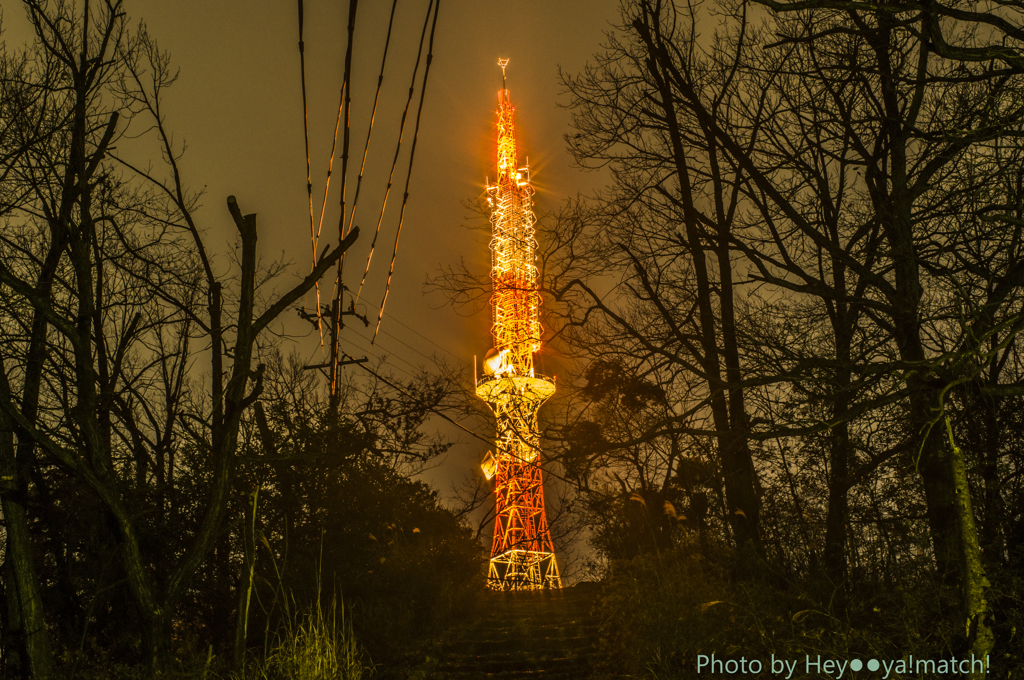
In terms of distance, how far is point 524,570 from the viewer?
23781 millimetres

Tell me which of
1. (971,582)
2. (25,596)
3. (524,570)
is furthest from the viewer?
(524,570)

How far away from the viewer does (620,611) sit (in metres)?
8.35

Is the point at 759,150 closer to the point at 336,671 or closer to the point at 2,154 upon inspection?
the point at 336,671

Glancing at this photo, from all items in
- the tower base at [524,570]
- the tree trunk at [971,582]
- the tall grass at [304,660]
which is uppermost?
the tree trunk at [971,582]

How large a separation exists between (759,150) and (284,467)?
7.41m

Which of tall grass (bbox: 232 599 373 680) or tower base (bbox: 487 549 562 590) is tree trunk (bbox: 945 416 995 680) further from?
tower base (bbox: 487 549 562 590)

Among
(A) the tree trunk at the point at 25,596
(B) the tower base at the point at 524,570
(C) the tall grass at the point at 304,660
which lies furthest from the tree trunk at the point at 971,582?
(B) the tower base at the point at 524,570

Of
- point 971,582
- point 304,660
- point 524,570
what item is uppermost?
point 971,582

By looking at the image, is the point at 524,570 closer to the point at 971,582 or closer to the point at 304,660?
the point at 304,660

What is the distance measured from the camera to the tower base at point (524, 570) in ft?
74.5

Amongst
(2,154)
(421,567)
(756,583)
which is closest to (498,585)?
(421,567)

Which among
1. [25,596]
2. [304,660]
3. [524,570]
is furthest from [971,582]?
[524,570]

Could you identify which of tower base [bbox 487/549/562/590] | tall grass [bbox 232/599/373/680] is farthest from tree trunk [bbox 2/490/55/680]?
tower base [bbox 487/549/562/590]

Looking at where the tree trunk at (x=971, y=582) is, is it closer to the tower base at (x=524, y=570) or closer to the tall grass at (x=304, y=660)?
the tall grass at (x=304, y=660)
